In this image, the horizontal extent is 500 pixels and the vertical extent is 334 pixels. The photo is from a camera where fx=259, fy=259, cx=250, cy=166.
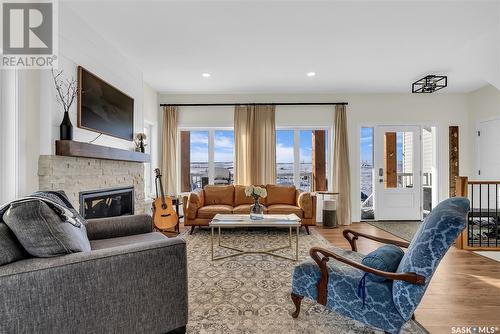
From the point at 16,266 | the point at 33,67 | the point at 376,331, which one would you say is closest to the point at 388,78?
the point at 376,331

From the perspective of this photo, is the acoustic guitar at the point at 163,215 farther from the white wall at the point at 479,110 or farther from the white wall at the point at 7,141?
the white wall at the point at 479,110

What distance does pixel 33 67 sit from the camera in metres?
2.34

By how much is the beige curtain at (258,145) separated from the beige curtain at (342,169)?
4.16 feet

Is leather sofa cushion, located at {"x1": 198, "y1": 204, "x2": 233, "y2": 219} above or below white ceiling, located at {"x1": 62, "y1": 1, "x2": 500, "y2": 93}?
below

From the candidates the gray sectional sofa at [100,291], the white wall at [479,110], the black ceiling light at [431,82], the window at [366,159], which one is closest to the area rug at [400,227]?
the window at [366,159]

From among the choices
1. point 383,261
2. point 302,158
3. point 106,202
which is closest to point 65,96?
point 106,202

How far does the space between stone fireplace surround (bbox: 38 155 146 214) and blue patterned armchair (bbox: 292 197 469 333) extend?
2.31 m

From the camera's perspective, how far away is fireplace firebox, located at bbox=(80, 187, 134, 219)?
2835mm

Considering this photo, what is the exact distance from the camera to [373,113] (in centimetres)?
545

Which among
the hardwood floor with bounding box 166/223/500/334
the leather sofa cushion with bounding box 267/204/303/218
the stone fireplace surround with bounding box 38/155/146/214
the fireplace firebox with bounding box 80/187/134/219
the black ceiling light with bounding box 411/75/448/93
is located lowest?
the hardwood floor with bounding box 166/223/500/334

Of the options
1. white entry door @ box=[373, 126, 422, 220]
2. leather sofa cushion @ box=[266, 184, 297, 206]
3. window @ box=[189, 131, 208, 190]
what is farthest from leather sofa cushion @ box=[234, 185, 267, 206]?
white entry door @ box=[373, 126, 422, 220]

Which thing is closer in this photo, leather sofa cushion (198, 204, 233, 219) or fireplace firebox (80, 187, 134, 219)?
Result: fireplace firebox (80, 187, 134, 219)

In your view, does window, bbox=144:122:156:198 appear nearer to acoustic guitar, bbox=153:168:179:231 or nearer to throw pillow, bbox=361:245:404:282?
acoustic guitar, bbox=153:168:179:231

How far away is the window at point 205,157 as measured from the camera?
18.5 feet
